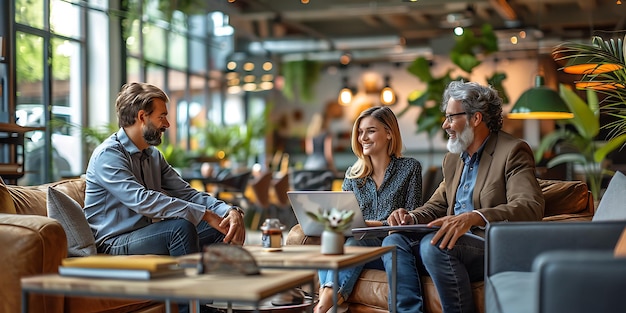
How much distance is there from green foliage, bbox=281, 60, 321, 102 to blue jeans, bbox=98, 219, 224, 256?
12.5 meters

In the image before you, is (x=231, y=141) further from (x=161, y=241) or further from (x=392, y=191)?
(x=161, y=241)

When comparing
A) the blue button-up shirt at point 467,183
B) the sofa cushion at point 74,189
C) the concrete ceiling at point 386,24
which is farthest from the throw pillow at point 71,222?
the concrete ceiling at point 386,24

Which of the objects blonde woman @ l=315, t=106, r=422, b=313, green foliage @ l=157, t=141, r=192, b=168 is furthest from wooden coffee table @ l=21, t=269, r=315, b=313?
green foliage @ l=157, t=141, r=192, b=168

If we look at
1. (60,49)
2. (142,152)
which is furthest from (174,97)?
(142,152)

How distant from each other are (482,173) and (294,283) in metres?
1.68

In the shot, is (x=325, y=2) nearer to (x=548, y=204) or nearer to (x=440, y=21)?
(x=440, y=21)

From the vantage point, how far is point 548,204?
4.04 m

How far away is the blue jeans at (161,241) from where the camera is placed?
3.73 m

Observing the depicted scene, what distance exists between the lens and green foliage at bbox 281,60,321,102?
16.3 meters

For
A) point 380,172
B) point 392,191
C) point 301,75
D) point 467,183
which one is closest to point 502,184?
point 467,183

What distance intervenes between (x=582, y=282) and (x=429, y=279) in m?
1.68

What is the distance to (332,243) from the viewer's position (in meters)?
2.86

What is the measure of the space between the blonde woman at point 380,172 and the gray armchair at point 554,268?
37.1 inches

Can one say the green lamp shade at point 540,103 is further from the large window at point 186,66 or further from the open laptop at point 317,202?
the large window at point 186,66
